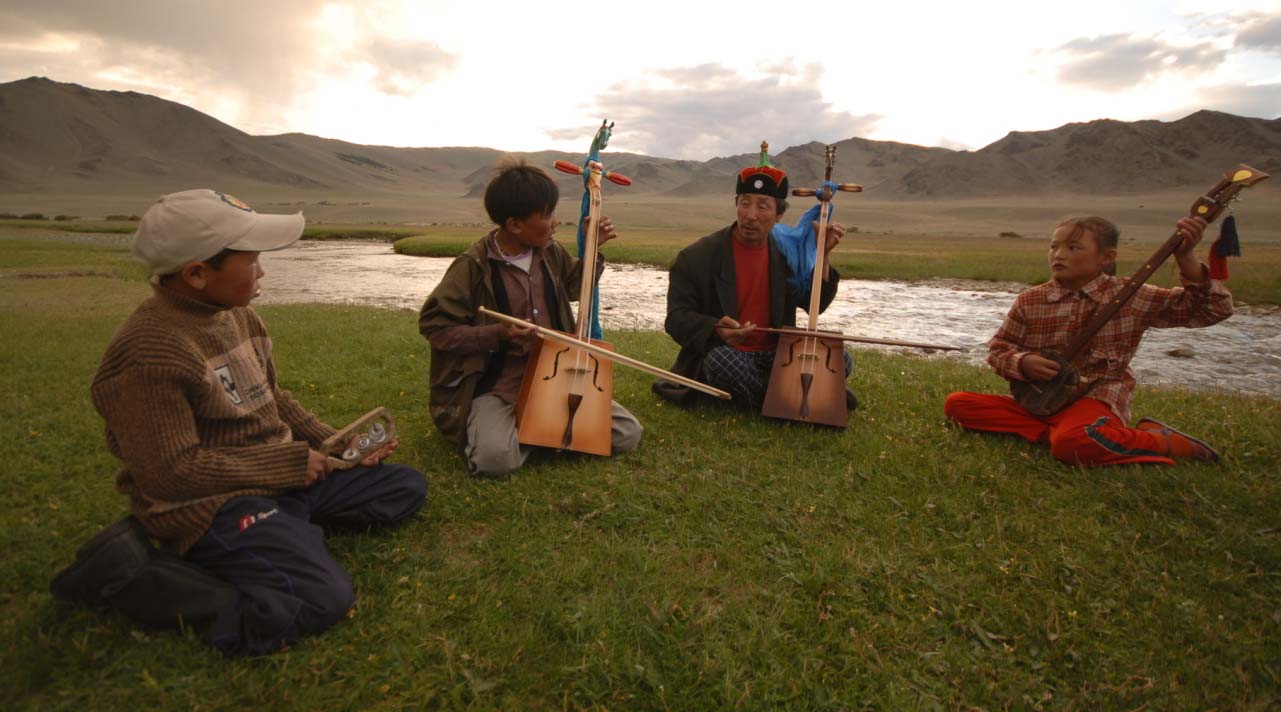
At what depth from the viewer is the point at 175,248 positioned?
246 cm

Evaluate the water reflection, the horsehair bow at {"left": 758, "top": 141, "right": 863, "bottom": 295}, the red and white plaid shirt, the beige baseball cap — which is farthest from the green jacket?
the water reflection

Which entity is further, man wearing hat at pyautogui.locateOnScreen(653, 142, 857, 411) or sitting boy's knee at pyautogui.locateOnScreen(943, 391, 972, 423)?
man wearing hat at pyautogui.locateOnScreen(653, 142, 857, 411)

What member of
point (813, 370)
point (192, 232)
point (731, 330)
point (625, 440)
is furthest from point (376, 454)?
point (813, 370)

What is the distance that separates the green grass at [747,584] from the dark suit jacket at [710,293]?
78 centimetres

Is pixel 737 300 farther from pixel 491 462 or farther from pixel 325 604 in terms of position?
pixel 325 604

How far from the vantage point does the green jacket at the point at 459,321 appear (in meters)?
4.12

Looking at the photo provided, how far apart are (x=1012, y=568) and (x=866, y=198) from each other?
165m

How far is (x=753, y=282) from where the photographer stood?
17.3ft

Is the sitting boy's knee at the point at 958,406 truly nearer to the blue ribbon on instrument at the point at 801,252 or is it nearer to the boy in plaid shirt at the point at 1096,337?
the boy in plaid shirt at the point at 1096,337

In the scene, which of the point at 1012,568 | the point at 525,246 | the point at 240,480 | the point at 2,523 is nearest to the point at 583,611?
the point at 240,480

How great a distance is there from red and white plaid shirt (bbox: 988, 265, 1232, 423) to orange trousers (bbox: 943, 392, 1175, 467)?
0.16 metres

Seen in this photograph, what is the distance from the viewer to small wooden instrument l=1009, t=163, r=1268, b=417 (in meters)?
3.69

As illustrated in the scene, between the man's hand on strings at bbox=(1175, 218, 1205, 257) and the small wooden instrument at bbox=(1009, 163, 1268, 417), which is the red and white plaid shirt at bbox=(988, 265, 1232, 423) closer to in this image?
the small wooden instrument at bbox=(1009, 163, 1268, 417)

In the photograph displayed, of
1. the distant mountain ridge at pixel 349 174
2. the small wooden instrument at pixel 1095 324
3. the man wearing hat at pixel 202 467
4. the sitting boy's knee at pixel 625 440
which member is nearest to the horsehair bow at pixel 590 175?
the sitting boy's knee at pixel 625 440
